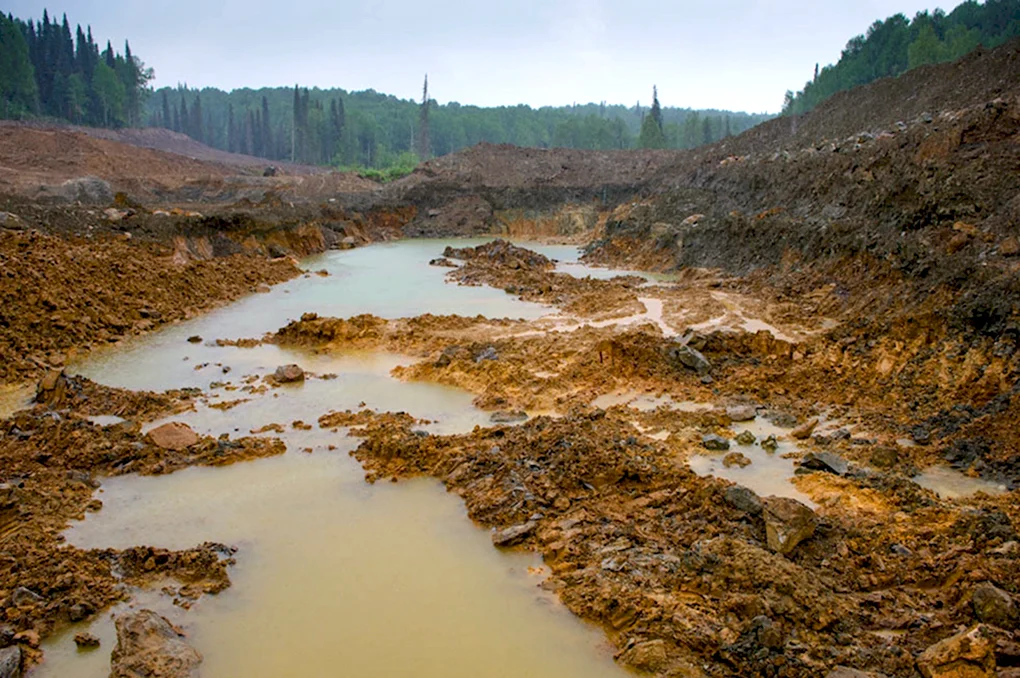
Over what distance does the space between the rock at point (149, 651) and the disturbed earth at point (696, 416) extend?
2 cm

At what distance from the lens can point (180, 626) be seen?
6.05 meters

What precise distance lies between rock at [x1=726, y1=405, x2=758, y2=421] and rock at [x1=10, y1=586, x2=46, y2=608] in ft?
26.3

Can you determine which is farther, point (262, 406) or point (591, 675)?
point (262, 406)

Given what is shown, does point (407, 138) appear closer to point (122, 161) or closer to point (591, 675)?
point (122, 161)

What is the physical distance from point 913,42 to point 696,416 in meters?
52.8

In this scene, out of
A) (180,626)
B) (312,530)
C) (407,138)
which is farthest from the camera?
(407,138)

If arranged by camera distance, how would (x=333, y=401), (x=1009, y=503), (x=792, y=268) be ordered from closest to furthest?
(x=1009, y=503)
(x=333, y=401)
(x=792, y=268)

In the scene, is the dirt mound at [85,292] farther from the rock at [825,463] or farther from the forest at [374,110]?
Answer: the forest at [374,110]

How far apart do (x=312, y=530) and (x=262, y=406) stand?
4.19 m

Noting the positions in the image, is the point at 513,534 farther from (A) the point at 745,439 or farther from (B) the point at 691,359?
(B) the point at 691,359

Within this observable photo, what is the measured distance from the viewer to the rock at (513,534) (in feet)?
23.7

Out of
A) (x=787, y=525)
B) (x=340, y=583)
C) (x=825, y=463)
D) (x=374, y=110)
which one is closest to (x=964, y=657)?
(x=787, y=525)

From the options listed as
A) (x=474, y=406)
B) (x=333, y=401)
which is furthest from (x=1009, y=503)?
(x=333, y=401)

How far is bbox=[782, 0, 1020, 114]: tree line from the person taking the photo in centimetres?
4800
